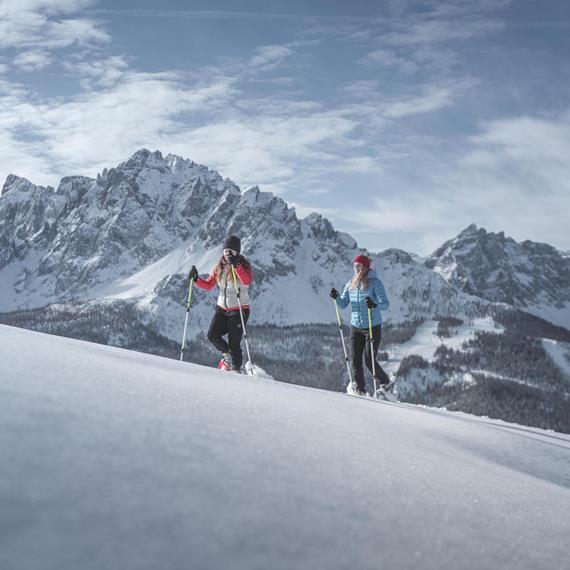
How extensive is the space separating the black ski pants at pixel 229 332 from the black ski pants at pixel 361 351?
7.56ft

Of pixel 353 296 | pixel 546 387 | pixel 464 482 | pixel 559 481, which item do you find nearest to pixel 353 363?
pixel 353 296

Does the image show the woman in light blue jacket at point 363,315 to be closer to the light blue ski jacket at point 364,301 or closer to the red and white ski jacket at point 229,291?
the light blue ski jacket at point 364,301

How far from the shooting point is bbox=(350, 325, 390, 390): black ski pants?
10.4 metres

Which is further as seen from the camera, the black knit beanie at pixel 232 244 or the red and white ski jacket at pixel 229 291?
the red and white ski jacket at pixel 229 291

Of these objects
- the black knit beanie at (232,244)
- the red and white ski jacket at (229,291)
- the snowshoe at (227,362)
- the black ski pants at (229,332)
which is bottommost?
the snowshoe at (227,362)

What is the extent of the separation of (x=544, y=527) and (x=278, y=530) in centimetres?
127

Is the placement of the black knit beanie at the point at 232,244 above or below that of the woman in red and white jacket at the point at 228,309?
above

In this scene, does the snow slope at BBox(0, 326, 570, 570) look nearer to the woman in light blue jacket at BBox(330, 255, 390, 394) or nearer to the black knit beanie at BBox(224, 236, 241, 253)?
the black knit beanie at BBox(224, 236, 241, 253)

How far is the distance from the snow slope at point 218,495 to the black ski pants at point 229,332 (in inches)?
284

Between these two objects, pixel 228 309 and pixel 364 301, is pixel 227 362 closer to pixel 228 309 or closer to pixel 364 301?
pixel 228 309

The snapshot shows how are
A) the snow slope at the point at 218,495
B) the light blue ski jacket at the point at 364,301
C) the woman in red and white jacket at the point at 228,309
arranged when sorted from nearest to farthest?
1. the snow slope at the point at 218,495
2. the woman in red and white jacket at the point at 228,309
3. the light blue ski jacket at the point at 364,301

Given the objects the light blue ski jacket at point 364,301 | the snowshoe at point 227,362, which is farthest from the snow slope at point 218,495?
the light blue ski jacket at point 364,301

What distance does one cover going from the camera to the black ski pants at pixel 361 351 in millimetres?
10391

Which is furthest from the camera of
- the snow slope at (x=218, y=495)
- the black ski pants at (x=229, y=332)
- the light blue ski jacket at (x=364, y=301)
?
the light blue ski jacket at (x=364, y=301)
